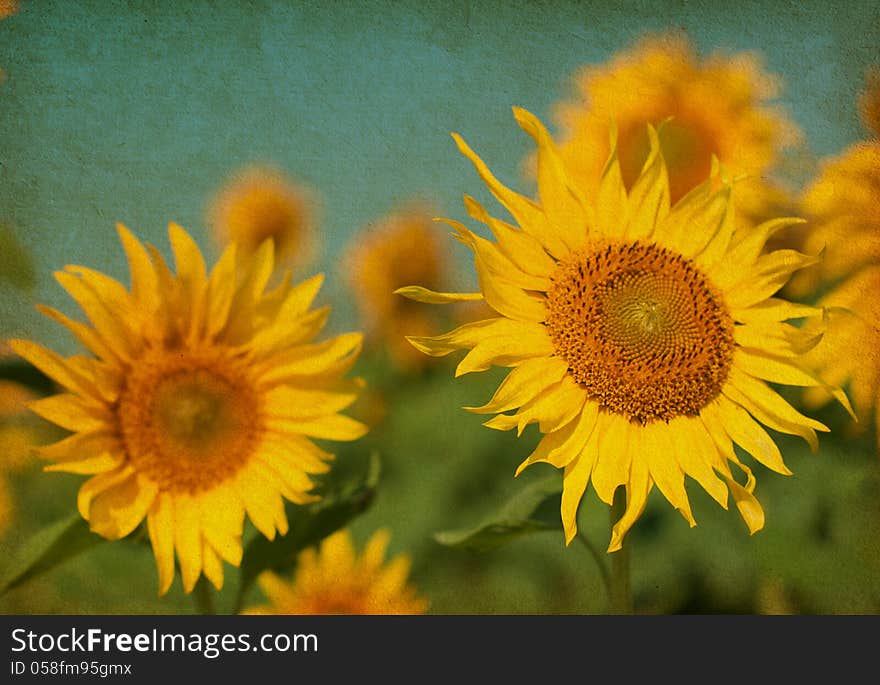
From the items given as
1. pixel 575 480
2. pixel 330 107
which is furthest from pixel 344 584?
pixel 330 107

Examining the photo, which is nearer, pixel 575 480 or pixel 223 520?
pixel 575 480

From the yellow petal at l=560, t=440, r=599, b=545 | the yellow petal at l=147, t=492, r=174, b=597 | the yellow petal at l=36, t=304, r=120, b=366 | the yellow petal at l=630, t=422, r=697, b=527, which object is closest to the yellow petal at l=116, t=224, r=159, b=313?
the yellow petal at l=36, t=304, r=120, b=366

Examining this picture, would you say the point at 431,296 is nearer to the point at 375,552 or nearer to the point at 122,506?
the point at 122,506

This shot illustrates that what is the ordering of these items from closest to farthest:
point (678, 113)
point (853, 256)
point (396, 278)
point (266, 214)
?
point (853, 256) → point (678, 113) → point (266, 214) → point (396, 278)

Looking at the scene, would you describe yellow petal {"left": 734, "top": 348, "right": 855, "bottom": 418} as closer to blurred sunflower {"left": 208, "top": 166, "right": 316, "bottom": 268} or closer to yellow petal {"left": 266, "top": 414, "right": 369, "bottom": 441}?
yellow petal {"left": 266, "top": 414, "right": 369, "bottom": 441}

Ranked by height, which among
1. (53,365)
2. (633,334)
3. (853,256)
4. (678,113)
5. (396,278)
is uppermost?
(396,278)

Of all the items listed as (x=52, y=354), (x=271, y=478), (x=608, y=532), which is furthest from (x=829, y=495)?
(x=52, y=354)

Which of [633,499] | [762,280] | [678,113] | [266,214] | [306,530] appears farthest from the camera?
[266,214]

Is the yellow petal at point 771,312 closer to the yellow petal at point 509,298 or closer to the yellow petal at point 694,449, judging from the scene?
the yellow petal at point 694,449
